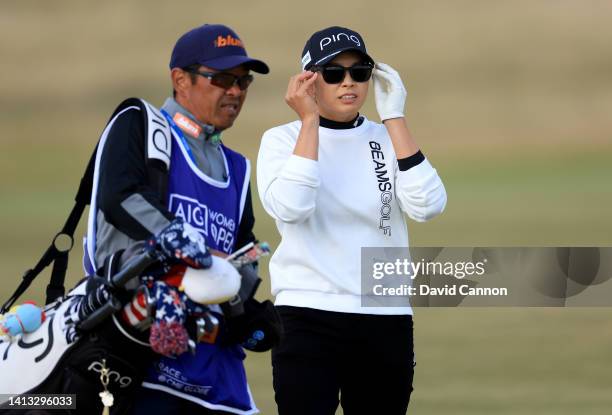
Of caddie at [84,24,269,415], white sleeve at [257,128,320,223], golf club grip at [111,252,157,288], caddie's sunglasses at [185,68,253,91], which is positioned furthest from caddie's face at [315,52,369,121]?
golf club grip at [111,252,157,288]

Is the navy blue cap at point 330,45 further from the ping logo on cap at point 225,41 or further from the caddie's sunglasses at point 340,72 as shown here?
the ping logo on cap at point 225,41

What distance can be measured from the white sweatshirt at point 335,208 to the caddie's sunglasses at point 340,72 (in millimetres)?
200

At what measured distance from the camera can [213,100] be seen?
13.7 feet

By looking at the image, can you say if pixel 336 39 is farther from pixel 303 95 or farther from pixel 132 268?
pixel 132 268

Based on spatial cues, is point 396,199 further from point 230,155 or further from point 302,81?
point 230,155

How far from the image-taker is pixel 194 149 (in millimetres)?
4199

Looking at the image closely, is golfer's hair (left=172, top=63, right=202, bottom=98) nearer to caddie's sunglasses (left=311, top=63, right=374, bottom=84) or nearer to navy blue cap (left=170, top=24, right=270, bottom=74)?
navy blue cap (left=170, top=24, right=270, bottom=74)

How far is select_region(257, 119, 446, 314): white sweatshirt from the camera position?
5035 mm

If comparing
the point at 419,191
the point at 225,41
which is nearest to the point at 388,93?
the point at 419,191

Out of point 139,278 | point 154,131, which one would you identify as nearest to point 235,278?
point 139,278

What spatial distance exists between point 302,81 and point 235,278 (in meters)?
1.56

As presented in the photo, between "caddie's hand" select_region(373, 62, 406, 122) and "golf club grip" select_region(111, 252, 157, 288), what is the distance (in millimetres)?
1814

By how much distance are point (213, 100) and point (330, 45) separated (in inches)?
45.6

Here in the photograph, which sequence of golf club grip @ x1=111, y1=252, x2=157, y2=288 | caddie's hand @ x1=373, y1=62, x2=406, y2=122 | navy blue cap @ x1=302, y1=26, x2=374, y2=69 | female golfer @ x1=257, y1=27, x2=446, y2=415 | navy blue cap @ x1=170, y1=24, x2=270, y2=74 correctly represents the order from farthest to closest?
caddie's hand @ x1=373, y1=62, x2=406, y2=122 → navy blue cap @ x1=302, y1=26, x2=374, y2=69 → female golfer @ x1=257, y1=27, x2=446, y2=415 → navy blue cap @ x1=170, y1=24, x2=270, y2=74 → golf club grip @ x1=111, y1=252, x2=157, y2=288
